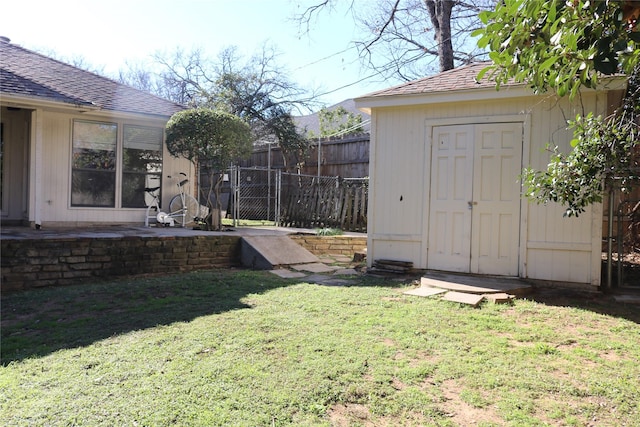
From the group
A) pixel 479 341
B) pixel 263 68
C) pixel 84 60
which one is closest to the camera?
pixel 479 341

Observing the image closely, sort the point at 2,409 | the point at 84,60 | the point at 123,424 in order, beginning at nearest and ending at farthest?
1. the point at 123,424
2. the point at 2,409
3. the point at 84,60

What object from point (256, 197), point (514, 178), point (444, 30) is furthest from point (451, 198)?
point (256, 197)

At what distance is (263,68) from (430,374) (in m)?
17.8

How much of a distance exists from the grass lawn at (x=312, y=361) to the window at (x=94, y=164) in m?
4.03

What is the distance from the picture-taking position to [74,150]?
28.1ft

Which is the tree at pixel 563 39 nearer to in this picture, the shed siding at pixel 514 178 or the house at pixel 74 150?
the shed siding at pixel 514 178

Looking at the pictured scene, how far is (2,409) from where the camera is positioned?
2547 millimetres

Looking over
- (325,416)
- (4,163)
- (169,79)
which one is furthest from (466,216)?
(169,79)

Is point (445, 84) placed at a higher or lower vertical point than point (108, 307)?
higher

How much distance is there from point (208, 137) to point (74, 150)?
261 centimetres

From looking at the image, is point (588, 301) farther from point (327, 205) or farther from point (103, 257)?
point (327, 205)

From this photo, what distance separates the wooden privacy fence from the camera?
454 inches

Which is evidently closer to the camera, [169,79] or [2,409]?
[2,409]

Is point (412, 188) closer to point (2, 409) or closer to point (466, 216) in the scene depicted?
point (466, 216)
